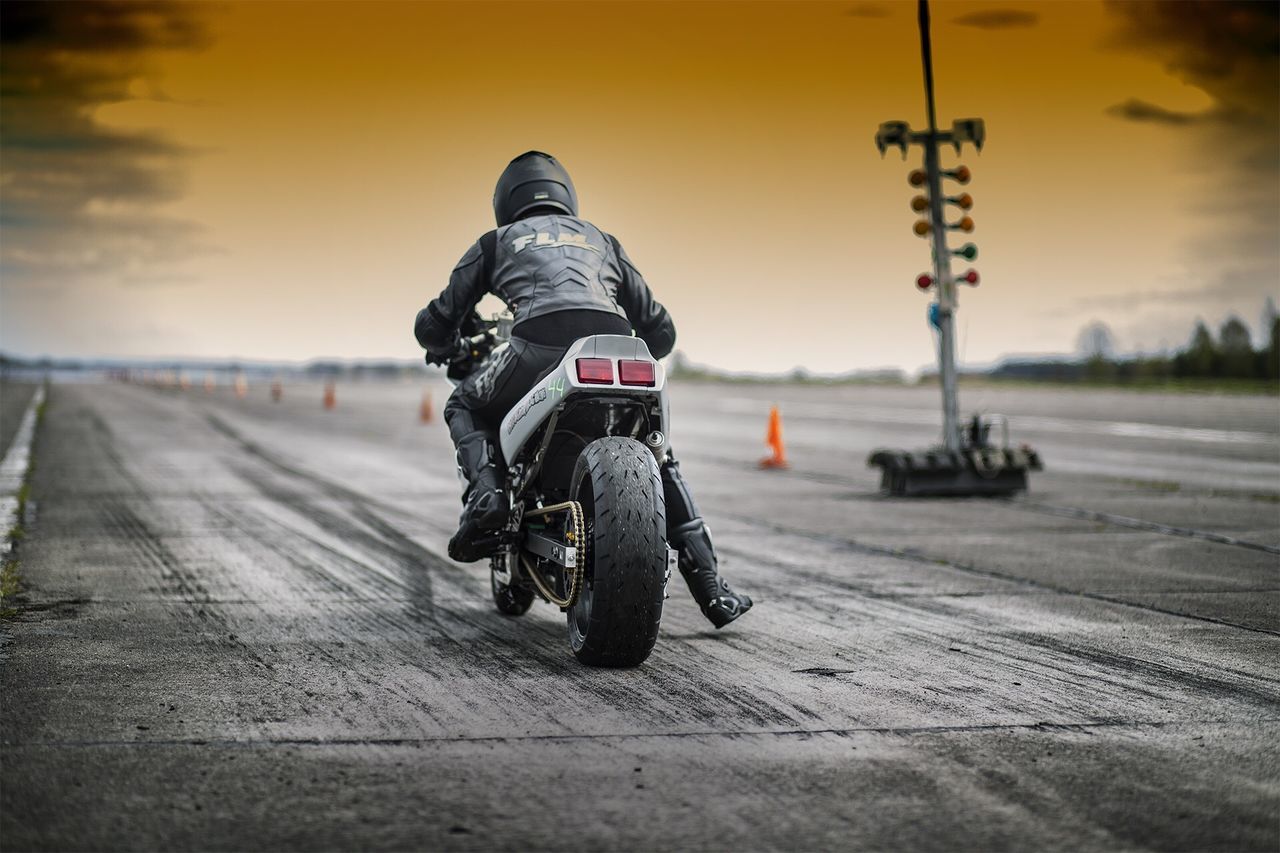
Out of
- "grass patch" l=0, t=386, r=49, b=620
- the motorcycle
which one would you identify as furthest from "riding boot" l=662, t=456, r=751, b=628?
"grass patch" l=0, t=386, r=49, b=620

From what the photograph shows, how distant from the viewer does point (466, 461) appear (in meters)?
6.54

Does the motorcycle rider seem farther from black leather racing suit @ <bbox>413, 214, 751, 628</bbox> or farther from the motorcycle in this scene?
the motorcycle

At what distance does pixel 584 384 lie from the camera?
557cm

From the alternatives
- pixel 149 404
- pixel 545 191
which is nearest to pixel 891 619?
pixel 545 191

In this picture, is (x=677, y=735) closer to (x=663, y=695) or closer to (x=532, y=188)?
(x=663, y=695)

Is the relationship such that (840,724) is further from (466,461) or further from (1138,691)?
(466,461)

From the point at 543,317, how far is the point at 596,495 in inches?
41.5

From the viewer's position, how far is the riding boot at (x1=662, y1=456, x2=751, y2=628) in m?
6.31

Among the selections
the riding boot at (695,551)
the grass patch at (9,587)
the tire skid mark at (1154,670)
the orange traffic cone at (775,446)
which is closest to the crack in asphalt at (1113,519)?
the orange traffic cone at (775,446)

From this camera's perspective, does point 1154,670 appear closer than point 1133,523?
Yes

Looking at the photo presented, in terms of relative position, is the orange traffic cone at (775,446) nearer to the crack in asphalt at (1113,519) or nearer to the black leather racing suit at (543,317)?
the crack in asphalt at (1113,519)

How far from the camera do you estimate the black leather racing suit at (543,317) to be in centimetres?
618

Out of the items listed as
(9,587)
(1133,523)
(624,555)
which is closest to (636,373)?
(624,555)

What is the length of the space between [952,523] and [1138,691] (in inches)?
Answer: 274
